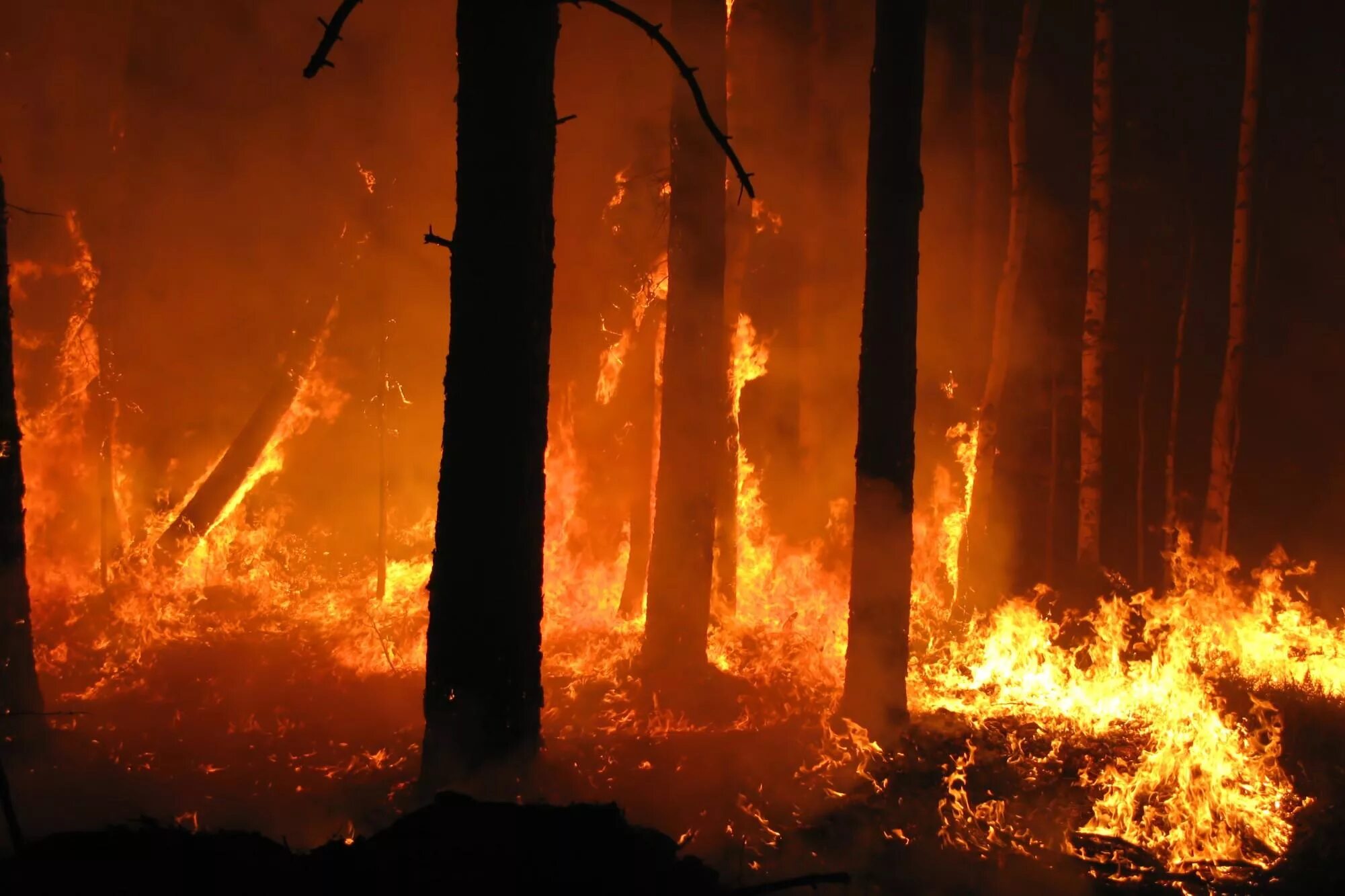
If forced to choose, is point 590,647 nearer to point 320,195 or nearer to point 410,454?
point 410,454

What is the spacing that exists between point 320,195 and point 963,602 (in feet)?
48.2

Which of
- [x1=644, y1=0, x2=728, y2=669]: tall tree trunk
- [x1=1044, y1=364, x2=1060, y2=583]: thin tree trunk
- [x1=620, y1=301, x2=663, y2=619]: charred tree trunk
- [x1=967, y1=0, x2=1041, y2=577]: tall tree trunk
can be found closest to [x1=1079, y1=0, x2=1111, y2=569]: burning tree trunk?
[x1=1044, y1=364, x2=1060, y2=583]: thin tree trunk

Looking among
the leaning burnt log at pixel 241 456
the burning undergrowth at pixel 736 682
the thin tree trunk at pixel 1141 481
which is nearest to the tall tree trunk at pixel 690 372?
the burning undergrowth at pixel 736 682

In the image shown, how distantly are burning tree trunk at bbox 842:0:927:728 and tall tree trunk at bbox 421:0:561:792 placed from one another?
4258mm

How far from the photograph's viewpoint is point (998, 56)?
15211mm

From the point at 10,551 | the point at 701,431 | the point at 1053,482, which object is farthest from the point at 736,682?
the point at 1053,482

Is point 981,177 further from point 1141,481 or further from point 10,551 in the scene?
point 10,551

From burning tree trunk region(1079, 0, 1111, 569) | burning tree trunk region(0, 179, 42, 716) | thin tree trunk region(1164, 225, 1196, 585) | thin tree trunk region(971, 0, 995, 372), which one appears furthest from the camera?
thin tree trunk region(971, 0, 995, 372)

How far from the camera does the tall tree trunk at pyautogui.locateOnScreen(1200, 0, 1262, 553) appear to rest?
13.2m

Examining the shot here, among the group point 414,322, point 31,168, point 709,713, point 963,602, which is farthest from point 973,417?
point 31,168

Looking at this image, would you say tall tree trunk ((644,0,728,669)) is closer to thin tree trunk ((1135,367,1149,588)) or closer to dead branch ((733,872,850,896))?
dead branch ((733,872,850,896))

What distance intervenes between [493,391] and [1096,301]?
12402 millimetres

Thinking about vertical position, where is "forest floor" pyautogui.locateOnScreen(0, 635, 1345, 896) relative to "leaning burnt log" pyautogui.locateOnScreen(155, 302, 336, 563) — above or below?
below

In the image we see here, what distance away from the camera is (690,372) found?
9844 millimetres
